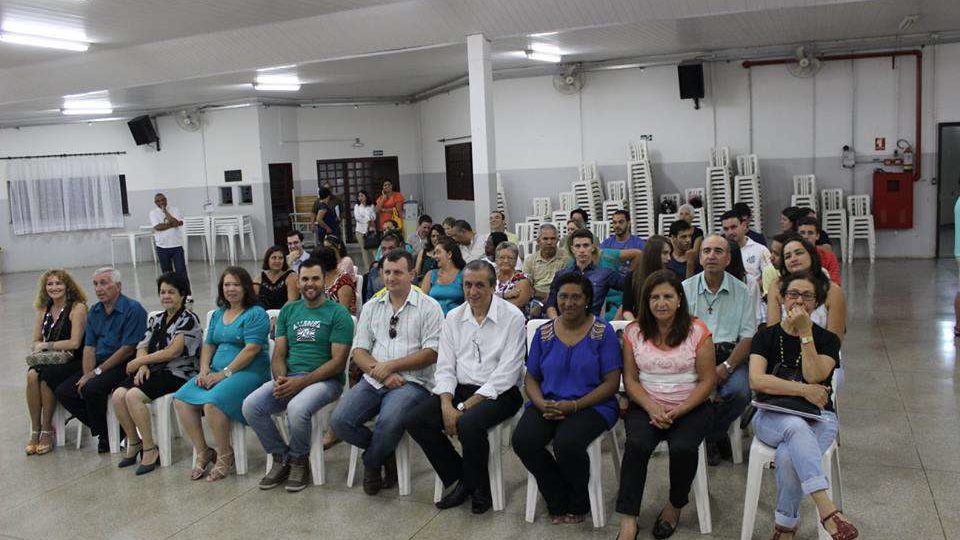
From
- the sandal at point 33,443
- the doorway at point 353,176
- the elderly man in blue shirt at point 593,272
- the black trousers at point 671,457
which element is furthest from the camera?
the doorway at point 353,176

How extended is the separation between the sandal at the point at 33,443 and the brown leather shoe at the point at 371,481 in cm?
226

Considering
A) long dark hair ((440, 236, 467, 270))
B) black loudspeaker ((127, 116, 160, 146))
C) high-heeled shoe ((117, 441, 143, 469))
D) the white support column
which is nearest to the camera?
high-heeled shoe ((117, 441, 143, 469))

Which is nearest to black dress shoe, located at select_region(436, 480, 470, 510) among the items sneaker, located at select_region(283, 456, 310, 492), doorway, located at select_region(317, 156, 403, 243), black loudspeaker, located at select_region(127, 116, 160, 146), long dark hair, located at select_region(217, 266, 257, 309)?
sneaker, located at select_region(283, 456, 310, 492)

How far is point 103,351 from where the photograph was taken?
15.2ft

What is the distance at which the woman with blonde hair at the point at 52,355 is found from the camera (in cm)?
467

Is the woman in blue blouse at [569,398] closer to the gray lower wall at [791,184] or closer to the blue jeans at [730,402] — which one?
the blue jeans at [730,402]

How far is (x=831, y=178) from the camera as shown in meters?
10.9

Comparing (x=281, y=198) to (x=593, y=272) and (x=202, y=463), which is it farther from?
(x=202, y=463)

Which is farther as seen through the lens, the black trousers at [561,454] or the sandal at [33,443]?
the sandal at [33,443]

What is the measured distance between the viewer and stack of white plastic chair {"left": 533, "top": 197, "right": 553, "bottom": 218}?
39.5 ft

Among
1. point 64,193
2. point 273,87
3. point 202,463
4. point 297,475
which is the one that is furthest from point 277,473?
point 64,193

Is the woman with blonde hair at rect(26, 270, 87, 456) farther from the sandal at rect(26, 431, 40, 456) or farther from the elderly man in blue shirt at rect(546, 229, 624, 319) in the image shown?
the elderly man in blue shirt at rect(546, 229, 624, 319)

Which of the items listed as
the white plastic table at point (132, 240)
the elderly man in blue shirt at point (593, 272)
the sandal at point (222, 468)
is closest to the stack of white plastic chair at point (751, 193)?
the elderly man in blue shirt at point (593, 272)

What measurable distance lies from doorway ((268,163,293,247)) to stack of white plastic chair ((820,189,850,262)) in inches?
370
